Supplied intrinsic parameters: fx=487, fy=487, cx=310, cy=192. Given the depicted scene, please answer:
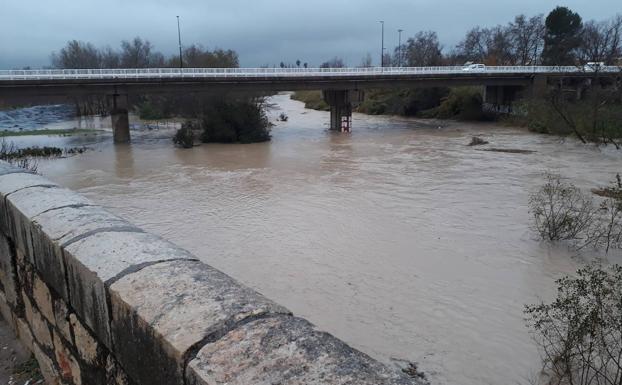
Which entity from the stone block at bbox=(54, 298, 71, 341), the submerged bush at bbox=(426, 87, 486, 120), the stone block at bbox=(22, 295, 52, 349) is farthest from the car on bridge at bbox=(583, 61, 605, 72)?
the stone block at bbox=(54, 298, 71, 341)

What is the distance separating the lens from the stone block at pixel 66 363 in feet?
8.53

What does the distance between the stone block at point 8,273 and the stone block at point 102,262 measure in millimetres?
1317

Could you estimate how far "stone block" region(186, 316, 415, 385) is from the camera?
4.86 feet

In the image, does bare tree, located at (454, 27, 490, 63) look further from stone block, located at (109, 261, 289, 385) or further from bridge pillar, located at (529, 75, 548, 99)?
stone block, located at (109, 261, 289, 385)

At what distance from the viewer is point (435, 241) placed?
12914 mm

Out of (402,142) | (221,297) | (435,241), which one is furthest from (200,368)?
(402,142)

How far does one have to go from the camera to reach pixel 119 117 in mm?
35969

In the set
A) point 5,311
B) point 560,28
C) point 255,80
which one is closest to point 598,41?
point 560,28

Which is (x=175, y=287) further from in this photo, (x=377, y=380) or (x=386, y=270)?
(x=386, y=270)

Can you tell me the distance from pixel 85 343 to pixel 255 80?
120ft

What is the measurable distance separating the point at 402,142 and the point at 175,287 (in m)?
34.8

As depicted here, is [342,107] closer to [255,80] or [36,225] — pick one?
[255,80]

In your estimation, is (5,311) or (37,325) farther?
(5,311)

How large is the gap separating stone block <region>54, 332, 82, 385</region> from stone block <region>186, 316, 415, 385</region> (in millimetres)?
1347
